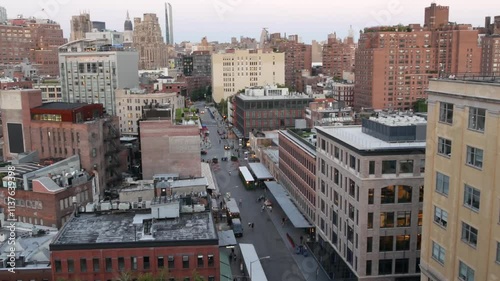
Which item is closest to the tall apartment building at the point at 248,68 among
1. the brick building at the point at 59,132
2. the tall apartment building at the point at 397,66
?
the tall apartment building at the point at 397,66

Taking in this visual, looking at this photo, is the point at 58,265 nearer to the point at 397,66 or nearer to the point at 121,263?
the point at 121,263

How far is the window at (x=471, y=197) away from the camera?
24.0 meters

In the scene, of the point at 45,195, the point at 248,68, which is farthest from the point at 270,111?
the point at 45,195

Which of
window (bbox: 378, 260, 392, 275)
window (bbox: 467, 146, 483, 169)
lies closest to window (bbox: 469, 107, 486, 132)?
window (bbox: 467, 146, 483, 169)

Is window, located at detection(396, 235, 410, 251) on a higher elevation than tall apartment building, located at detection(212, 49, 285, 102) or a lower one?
lower

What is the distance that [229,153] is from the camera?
11062 centimetres

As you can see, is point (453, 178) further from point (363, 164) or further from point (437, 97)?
point (363, 164)

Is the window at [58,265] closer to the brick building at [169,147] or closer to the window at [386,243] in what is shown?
the window at [386,243]

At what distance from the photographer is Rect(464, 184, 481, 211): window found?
2398 cm

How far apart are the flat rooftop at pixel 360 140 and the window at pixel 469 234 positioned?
1583 cm

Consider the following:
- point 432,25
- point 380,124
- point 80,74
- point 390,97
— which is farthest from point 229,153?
point 432,25

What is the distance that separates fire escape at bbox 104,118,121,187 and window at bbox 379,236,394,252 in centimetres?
3770

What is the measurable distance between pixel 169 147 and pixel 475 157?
152ft

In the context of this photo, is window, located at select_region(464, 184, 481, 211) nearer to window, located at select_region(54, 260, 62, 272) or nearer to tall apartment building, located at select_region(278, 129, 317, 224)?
window, located at select_region(54, 260, 62, 272)
